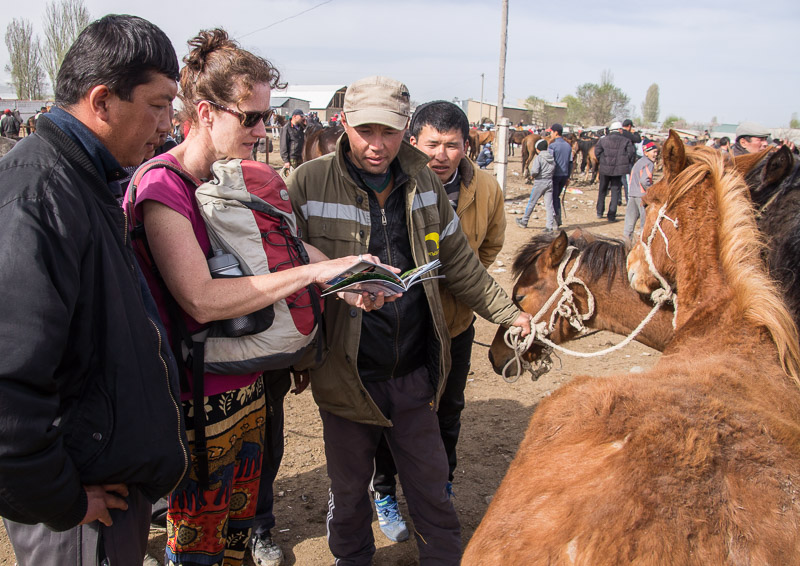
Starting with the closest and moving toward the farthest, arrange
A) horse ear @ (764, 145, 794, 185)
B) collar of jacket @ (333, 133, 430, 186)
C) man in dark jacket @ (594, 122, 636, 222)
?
collar of jacket @ (333, 133, 430, 186) < horse ear @ (764, 145, 794, 185) < man in dark jacket @ (594, 122, 636, 222)

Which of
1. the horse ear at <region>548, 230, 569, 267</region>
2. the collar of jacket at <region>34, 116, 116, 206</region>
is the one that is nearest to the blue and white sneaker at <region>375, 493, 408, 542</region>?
the horse ear at <region>548, 230, 569, 267</region>

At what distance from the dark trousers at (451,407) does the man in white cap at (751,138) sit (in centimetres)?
783

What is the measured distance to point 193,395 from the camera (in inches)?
65.5

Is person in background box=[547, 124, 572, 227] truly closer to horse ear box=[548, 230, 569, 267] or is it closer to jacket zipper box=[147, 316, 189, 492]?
horse ear box=[548, 230, 569, 267]

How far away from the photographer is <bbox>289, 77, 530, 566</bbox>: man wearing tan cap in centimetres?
217

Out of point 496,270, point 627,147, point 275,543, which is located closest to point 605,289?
point 275,543

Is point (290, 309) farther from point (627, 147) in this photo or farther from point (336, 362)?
point (627, 147)

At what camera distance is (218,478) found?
1.76 meters

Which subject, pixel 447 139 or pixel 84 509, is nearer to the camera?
pixel 84 509

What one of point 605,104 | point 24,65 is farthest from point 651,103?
point 24,65

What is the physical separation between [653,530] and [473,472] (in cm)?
262

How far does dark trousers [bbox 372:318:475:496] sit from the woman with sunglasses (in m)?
1.26

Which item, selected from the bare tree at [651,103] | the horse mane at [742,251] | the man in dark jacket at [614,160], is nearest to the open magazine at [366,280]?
the horse mane at [742,251]

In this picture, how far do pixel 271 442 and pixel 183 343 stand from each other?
90 centimetres
